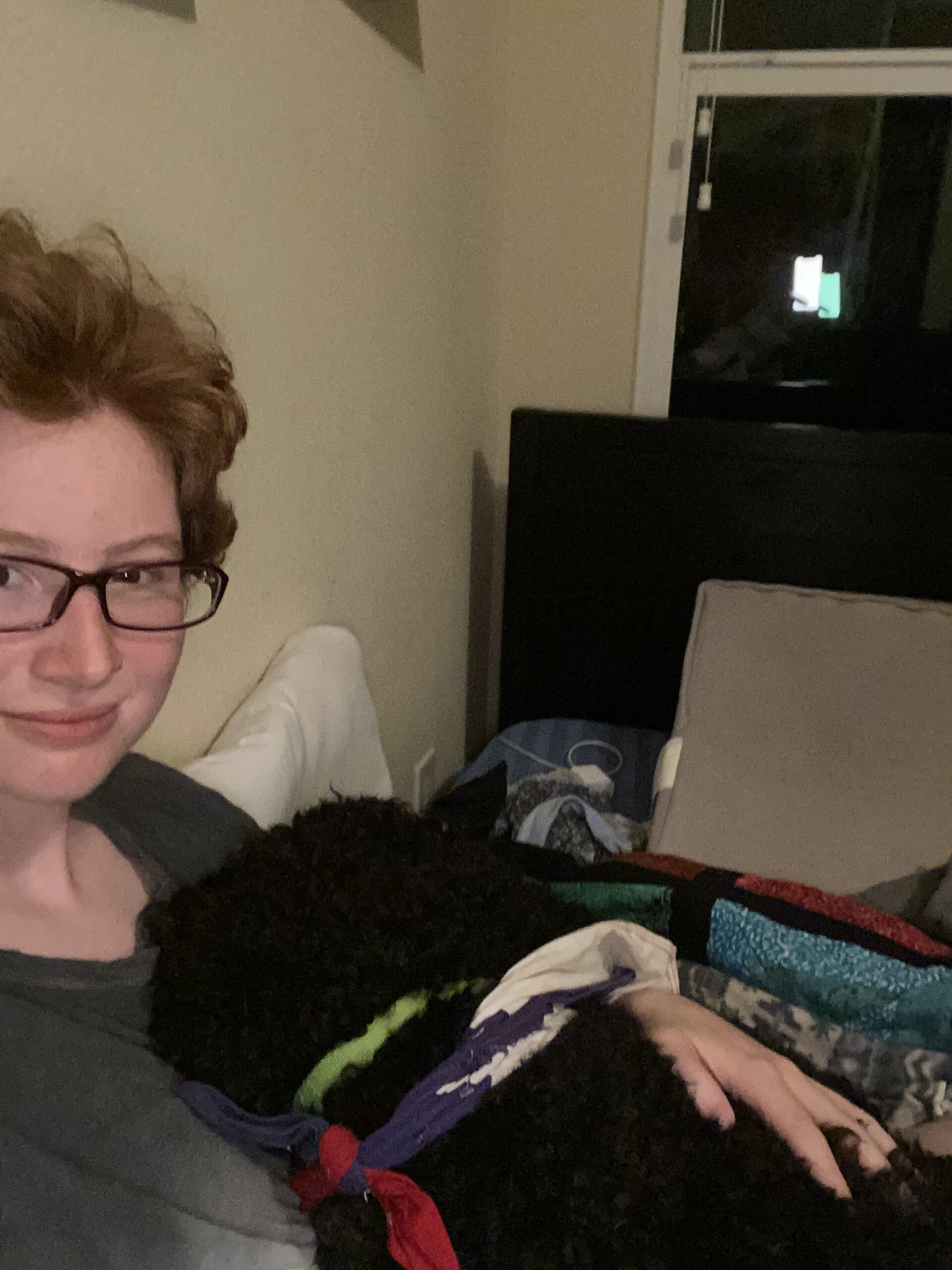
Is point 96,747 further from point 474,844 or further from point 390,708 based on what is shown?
point 390,708

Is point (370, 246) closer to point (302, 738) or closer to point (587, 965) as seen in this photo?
point (302, 738)

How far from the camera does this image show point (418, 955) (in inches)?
27.7

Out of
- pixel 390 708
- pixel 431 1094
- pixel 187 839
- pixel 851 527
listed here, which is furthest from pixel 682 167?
pixel 431 1094

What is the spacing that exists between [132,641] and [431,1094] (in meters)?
0.38

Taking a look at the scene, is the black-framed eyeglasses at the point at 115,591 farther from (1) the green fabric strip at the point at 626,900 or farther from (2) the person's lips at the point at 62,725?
(1) the green fabric strip at the point at 626,900

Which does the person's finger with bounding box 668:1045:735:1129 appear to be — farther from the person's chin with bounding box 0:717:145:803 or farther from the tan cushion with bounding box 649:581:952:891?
the tan cushion with bounding box 649:581:952:891

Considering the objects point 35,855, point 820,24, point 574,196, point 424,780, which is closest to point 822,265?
point 820,24

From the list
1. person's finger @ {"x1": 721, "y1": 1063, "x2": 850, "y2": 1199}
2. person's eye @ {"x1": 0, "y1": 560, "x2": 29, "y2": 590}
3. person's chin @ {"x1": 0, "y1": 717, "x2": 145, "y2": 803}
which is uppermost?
person's eye @ {"x1": 0, "y1": 560, "x2": 29, "y2": 590}

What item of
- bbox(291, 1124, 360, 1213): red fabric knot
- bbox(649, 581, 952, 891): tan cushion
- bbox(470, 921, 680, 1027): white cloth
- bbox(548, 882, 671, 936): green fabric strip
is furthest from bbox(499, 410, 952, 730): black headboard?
bbox(291, 1124, 360, 1213): red fabric knot

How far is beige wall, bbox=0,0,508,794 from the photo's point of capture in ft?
2.49

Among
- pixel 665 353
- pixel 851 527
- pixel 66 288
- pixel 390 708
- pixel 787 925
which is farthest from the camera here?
pixel 665 353

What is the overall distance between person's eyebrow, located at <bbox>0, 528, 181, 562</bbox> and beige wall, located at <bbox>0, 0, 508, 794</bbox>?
0.94 feet

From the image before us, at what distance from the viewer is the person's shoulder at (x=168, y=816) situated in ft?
2.71

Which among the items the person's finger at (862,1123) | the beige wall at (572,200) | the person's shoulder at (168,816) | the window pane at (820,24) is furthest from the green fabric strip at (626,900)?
the window pane at (820,24)
